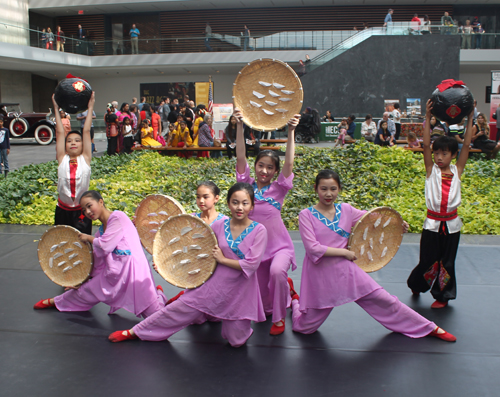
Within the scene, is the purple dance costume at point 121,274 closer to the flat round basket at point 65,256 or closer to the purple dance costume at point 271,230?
the flat round basket at point 65,256

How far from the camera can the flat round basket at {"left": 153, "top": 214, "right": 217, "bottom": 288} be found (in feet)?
11.7

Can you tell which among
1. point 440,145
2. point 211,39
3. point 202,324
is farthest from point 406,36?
point 202,324

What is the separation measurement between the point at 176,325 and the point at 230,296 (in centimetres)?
46

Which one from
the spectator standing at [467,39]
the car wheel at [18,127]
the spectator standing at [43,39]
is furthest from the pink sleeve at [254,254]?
the spectator standing at [43,39]

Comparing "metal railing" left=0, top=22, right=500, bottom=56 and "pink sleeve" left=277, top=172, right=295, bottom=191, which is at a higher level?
"metal railing" left=0, top=22, right=500, bottom=56

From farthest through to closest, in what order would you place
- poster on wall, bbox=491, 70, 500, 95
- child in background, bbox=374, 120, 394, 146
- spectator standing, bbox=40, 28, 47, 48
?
1. spectator standing, bbox=40, 28, 47, 48
2. poster on wall, bbox=491, 70, 500, 95
3. child in background, bbox=374, 120, 394, 146

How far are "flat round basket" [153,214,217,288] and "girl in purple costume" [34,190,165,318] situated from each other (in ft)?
1.84

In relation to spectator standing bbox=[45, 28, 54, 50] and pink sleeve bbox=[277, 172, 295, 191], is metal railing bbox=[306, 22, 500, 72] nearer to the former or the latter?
spectator standing bbox=[45, 28, 54, 50]

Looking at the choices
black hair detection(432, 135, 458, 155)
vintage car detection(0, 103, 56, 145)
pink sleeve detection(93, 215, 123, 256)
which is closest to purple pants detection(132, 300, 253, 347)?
pink sleeve detection(93, 215, 123, 256)

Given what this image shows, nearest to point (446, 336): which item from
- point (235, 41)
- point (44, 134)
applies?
point (44, 134)

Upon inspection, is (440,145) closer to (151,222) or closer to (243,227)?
(243,227)

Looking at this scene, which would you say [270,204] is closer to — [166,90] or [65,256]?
[65,256]

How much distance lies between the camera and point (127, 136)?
1323 centimetres

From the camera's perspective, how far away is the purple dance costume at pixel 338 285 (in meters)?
3.66
